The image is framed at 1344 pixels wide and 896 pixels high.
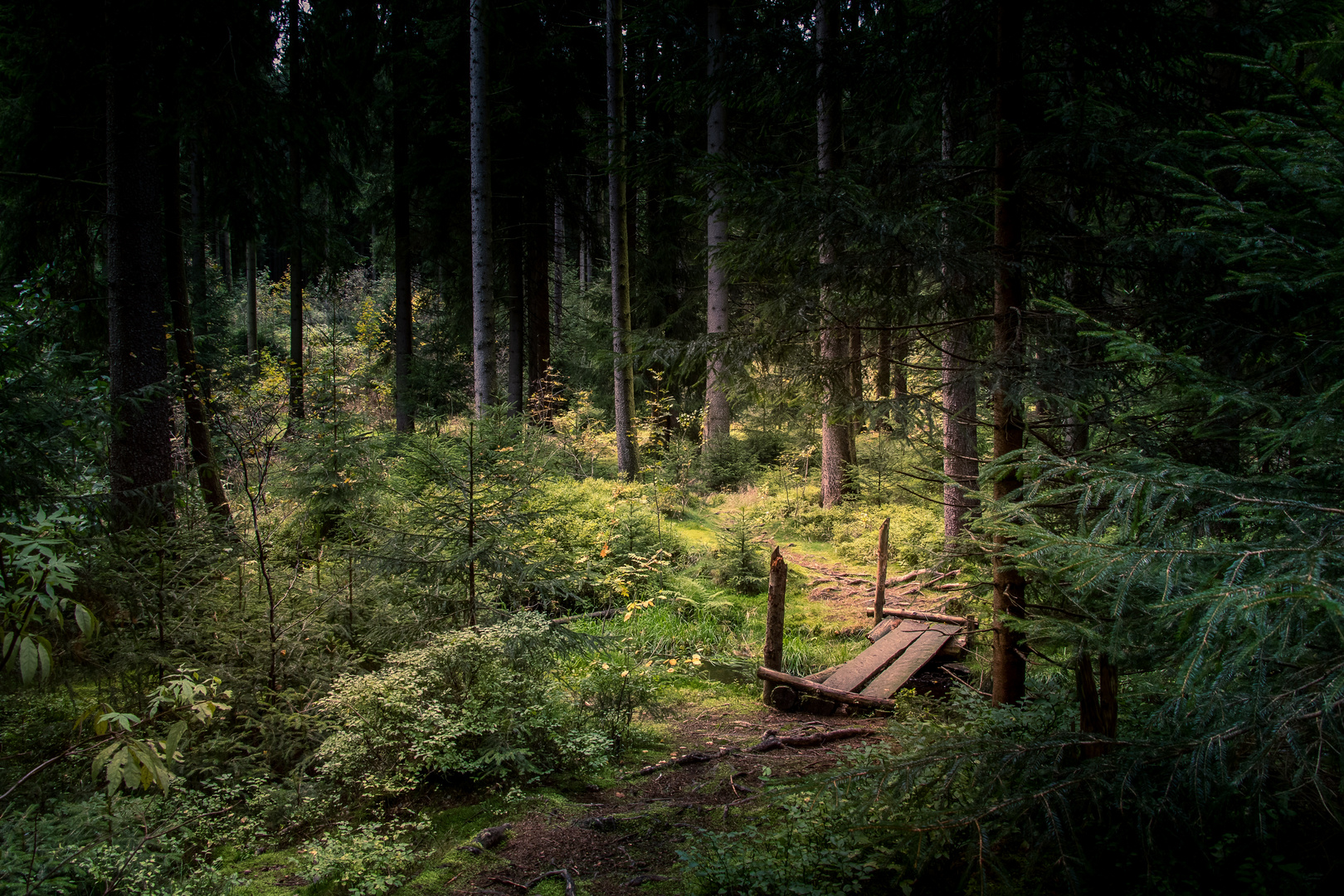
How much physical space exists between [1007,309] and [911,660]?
4.08 metres

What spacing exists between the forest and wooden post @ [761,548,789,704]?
0.07 meters

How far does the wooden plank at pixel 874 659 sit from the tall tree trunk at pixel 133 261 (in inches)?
277

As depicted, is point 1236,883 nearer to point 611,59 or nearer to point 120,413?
point 120,413

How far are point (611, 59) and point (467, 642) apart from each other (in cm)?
1173

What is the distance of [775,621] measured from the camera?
6406 mm

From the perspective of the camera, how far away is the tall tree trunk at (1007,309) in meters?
4.05

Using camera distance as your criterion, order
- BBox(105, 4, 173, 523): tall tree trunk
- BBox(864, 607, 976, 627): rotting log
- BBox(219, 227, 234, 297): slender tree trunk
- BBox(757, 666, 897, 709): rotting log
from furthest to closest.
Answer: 1. BBox(219, 227, 234, 297): slender tree trunk
2. BBox(864, 607, 976, 627): rotting log
3. BBox(105, 4, 173, 523): tall tree trunk
4. BBox(757, 666, 897, 709): rotting log

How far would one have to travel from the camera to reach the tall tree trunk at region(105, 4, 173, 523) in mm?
6387

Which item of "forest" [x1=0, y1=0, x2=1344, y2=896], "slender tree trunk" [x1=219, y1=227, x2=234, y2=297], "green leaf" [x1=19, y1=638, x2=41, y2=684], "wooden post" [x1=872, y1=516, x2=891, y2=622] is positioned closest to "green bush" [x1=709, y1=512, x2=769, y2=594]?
"forest" [x1=0, y1=0, x2=1344, y2=896]

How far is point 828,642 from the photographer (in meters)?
8.02

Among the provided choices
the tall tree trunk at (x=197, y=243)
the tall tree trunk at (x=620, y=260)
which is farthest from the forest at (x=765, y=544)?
the tall tree trunk at (x=197, y=243)

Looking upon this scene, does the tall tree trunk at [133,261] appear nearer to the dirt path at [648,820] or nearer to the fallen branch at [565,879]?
the dirt path at [648,820]

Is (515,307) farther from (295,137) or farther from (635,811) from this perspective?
(635,811)

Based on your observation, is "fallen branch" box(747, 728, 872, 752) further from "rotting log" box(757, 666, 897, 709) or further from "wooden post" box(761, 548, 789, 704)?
"wooden post" box(761, 548, 789, 704)
